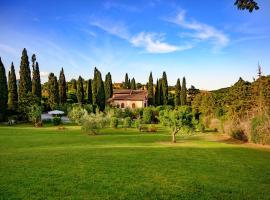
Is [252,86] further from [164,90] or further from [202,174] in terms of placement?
[164,90]

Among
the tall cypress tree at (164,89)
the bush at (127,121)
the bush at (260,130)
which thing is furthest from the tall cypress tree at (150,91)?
the bush at (260,130)

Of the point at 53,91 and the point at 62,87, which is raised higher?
the point at 62,87

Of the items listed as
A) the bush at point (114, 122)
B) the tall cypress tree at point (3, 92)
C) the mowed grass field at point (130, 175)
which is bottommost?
the mowed grass field at point (130, 175)

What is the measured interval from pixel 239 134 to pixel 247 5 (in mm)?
30774

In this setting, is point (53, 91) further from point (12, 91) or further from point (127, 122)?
point (127, 122)

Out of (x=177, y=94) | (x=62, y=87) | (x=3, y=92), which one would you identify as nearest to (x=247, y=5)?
(x=3, y=92)

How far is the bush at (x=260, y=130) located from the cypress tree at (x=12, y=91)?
37.6 metres

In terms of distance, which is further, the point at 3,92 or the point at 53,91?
the point at 53,91

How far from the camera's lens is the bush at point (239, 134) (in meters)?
34.8

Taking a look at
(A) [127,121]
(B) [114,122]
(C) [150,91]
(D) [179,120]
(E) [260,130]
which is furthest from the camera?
(C) [150,91]

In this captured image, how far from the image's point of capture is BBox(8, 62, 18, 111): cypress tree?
5170 centimetres

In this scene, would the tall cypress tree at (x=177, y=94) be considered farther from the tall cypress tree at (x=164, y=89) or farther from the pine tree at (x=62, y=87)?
Result: the pine tree at (x=62, y=87)

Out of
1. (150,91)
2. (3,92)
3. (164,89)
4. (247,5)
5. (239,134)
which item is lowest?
(239,134)

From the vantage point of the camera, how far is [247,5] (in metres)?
6.95
